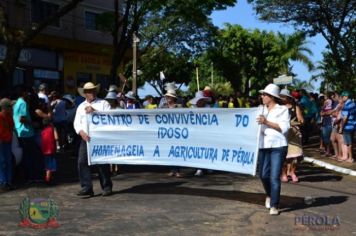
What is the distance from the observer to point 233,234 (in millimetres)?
7070


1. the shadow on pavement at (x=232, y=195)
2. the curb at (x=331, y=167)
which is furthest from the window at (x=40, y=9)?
the shadow on pavement at (x=232, y=195)

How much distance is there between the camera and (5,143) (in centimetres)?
993

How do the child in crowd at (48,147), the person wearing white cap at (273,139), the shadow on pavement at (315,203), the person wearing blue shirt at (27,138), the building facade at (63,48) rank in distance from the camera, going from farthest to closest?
the building facade at (63,48)
the child in crowd at (48,147)
the person wearing blue shirt at (27,138)
the shadow on pavement at (315,203)
the person wearing white cap at (273,139)

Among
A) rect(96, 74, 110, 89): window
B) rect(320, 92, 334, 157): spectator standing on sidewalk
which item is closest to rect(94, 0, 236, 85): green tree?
rect(96, 74, 110, 89): window

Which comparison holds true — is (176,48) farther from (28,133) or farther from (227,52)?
(28,133)

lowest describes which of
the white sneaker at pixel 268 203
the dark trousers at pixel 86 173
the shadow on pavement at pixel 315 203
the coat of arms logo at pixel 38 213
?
the coat of arms logo at pixel 38 213

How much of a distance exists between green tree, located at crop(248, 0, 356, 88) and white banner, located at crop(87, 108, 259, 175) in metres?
16.5

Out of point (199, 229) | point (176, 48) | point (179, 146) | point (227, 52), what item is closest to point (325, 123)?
point (179, 146)

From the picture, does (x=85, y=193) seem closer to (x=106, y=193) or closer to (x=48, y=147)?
(x=106, y=193)

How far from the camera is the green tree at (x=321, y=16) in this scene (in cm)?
2453

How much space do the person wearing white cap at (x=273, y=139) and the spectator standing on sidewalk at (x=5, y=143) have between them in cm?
431

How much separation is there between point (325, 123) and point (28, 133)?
8878mm

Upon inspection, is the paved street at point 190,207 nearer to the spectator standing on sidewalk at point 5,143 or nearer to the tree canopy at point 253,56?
the spectator standing on sidewalk at point 5,143

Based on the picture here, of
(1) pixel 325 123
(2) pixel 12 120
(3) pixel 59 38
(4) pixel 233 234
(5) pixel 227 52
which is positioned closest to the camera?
(4) pixel 233 234
